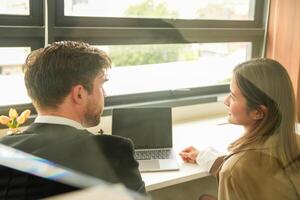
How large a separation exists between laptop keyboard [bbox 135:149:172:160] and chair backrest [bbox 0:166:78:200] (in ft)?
2.63

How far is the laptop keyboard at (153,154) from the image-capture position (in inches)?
68.4

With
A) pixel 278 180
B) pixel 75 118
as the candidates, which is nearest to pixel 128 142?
pixel 75 118

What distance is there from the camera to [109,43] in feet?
7.13

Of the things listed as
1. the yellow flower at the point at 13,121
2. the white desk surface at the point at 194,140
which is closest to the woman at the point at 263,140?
the white desk surface at the point at 194,140

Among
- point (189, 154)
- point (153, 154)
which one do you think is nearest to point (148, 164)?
point (153, 154)

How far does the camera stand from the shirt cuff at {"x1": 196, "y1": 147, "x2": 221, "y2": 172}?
1.69 metres

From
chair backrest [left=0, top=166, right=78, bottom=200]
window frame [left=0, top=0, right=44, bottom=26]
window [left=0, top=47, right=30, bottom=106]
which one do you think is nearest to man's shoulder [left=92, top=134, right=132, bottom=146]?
chair backrest [left=0, top=166, right=78, bottom=200]

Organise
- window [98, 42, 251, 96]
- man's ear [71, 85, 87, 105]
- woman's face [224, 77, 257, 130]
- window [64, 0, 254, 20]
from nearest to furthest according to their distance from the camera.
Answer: man's ear [71, 85, 87, 105] < woman's face [224, 77, 257, 130] < window [64, 0, 254, 20] < window [98, 42, 251, 96]

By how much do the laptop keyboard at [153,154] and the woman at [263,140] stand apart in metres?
0.47

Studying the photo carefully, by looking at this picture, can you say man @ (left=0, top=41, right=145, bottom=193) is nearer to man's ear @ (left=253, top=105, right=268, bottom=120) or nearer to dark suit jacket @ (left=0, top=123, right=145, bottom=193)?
dark suit jacket @ (left=0, top=123, right=145, bottom=193)

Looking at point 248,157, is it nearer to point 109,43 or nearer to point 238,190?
point 238,190

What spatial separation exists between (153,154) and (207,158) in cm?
25

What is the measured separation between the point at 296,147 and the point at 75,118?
0.77 metres

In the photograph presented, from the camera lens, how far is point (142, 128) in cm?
184
